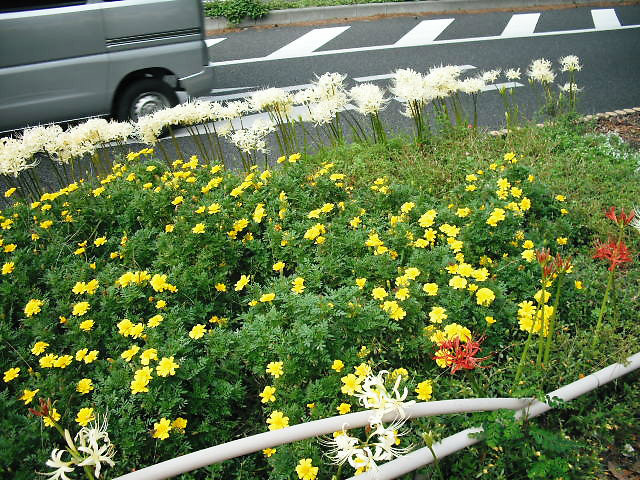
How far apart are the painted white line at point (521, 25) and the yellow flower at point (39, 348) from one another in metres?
9.15

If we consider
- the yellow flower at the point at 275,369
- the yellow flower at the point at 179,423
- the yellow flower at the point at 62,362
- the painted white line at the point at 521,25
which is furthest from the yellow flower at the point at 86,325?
the painted white line at the point at 521,25

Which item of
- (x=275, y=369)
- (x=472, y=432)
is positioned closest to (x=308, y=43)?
(x=275, y=369)

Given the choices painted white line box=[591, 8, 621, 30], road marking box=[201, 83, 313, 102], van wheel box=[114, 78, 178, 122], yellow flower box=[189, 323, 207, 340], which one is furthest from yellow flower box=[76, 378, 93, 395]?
painted white line box=[591, 8, 621, 30]

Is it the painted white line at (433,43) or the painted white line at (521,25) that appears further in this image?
the painted white line at (521,25)

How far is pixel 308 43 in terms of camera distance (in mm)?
9500

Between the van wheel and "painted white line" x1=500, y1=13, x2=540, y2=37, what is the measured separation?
6.30 m

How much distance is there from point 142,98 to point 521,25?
293 inches

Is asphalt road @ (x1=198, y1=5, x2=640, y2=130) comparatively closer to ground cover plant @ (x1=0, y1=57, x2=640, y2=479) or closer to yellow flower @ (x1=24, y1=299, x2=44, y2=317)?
ground cover plant @ (x1=0, y1=57, x2=640, y2=479)

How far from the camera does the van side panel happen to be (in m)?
5.27

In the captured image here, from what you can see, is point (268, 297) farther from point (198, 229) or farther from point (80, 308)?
point (80, 308)

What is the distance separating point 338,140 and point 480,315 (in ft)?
8.39

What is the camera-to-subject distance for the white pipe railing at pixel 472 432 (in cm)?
187

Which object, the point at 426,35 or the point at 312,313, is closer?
the point at 312,313

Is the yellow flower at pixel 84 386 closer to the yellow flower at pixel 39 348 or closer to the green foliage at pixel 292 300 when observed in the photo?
the green foliage at pixel 292 300
